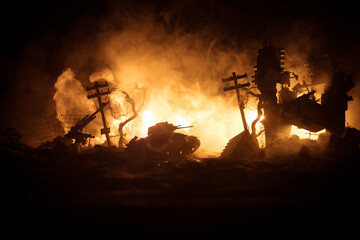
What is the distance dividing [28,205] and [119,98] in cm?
1996

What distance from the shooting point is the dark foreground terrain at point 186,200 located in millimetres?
7527

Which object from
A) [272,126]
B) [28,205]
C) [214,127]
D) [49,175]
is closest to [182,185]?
[28,205]

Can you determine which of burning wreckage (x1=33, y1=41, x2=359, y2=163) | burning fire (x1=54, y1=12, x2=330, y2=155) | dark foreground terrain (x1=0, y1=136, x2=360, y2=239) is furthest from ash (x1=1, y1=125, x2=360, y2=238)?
burning fire (x1=54, y1=12, x2=330, y2=155)

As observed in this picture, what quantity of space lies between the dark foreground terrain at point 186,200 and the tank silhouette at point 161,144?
107 inches

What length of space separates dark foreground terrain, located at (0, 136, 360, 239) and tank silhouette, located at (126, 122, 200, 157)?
271 centimetres

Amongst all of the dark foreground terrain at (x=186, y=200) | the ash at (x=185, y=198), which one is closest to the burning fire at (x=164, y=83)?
the ash at (x=185, y=198)

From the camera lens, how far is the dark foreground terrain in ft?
24.7

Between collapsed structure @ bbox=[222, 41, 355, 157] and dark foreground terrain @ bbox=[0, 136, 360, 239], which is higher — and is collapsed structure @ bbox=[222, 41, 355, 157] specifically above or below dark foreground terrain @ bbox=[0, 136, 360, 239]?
above

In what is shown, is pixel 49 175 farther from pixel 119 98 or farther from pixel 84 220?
pixel 119 98

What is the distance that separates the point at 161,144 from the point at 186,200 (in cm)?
712

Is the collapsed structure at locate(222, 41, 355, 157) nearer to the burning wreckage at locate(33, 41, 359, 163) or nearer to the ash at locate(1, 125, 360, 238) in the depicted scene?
the burning wreckage at locate(33, 41, 359, 163)

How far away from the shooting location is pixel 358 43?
94.0 ft

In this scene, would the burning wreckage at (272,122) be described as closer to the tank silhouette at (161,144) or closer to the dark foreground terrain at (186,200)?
the tank silhouette at (161,144)

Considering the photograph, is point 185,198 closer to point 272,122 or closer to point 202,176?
point 202,176
